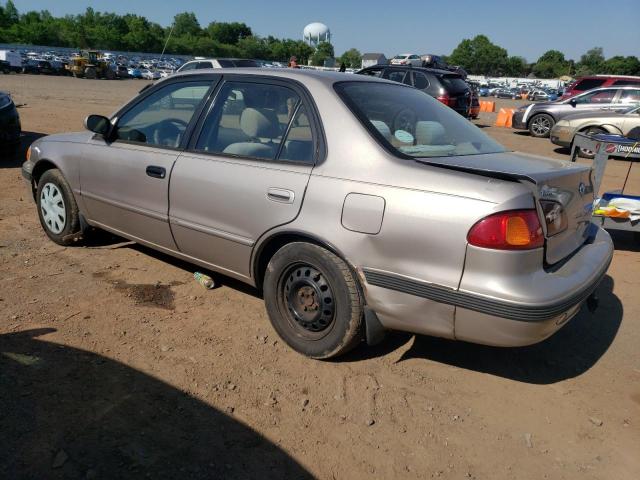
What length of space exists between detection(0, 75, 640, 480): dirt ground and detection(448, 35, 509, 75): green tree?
134 metres

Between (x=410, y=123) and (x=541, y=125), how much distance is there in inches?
519

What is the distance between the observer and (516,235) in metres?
2.46

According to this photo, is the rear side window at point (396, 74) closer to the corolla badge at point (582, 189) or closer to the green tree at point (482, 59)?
the corolla badge at point (582, 189)

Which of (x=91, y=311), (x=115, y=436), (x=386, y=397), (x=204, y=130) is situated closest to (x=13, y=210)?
(x=91, y=311)

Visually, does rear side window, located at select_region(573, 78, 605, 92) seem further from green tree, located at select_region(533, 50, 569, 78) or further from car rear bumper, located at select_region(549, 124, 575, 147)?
green tree, located at select_region(533, 50, 569, 78)

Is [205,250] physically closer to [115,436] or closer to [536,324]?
[115,436]

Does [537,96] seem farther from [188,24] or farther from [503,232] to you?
[188,24]

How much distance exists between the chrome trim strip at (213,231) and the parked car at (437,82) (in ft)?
36.9

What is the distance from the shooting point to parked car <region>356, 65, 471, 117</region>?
13.8m

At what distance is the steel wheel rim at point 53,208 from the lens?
4.63 metres

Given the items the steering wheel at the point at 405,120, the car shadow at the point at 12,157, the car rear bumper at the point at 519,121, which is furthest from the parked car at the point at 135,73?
the steering wheel at the point at 405,120

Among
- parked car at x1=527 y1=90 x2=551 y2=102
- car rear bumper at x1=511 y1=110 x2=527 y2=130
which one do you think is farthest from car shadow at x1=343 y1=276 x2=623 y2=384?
parked car at x1=527 y1=90 x2=551 y2=102

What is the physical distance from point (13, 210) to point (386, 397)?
4.98 m

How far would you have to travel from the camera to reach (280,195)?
3053 mm
